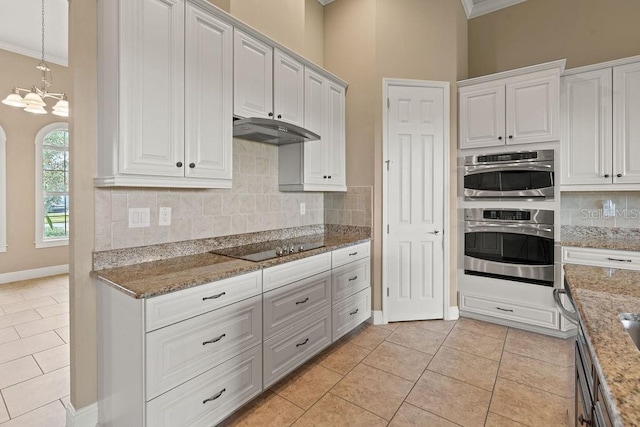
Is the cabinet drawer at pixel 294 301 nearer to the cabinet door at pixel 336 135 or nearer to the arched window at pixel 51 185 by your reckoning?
the cabinet door at pixel 336 135

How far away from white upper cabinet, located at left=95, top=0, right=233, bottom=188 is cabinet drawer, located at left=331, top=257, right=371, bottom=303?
50.7 inches

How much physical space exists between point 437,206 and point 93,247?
9.65 ft

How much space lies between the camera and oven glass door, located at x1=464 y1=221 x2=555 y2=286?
118 inches

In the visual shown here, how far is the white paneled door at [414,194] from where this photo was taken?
129 inches

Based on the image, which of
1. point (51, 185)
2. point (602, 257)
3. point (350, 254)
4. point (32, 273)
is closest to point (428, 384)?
point (350, 254)

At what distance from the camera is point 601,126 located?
116 inches

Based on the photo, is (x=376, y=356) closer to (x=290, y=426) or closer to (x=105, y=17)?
(x=290, y=426)

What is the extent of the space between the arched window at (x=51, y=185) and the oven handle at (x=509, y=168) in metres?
5.81

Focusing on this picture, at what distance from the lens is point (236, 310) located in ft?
6.08

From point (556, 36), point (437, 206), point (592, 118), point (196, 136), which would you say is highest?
point (556, 36)

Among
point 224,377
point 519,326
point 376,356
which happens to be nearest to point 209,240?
point 224,377

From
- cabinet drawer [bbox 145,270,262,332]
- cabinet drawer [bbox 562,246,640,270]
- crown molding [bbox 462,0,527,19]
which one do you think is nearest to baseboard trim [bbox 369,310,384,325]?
cabinet drawer [bbox 145,270,262,332]

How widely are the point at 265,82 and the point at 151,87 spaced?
3.02 feet

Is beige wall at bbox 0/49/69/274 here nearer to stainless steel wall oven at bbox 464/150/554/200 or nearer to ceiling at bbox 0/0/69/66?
ceiling at bbox 0/0/69/66
